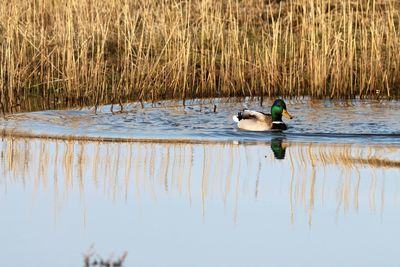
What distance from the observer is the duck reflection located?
977 centimetres

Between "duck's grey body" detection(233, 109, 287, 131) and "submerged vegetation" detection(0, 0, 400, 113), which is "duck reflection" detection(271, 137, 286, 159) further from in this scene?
"submerged vegetation" detection(0, 0, 400, 113)

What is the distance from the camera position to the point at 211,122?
12.4 meters

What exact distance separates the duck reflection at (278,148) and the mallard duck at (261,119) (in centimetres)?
62

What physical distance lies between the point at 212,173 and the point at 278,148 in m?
2.13

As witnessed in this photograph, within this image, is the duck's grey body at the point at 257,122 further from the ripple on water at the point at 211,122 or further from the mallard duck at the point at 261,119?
the ripple on water at the point at 211,122

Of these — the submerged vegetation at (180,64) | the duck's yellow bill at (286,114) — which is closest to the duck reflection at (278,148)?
the duck's yellow bill at (286,114)

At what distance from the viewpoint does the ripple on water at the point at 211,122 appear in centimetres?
1112

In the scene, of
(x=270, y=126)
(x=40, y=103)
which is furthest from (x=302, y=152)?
(x=40, y=103)

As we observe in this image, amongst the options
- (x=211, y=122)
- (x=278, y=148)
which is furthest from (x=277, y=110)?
(x=278, y=148)

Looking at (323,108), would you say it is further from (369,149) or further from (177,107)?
(369,149)

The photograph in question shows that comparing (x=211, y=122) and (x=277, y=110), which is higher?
(x=277, y=110)

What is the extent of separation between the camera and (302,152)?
1002 centimetres

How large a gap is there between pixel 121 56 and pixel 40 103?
4.32 ft

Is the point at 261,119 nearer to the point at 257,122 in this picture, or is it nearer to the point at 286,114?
the point at 257,122
